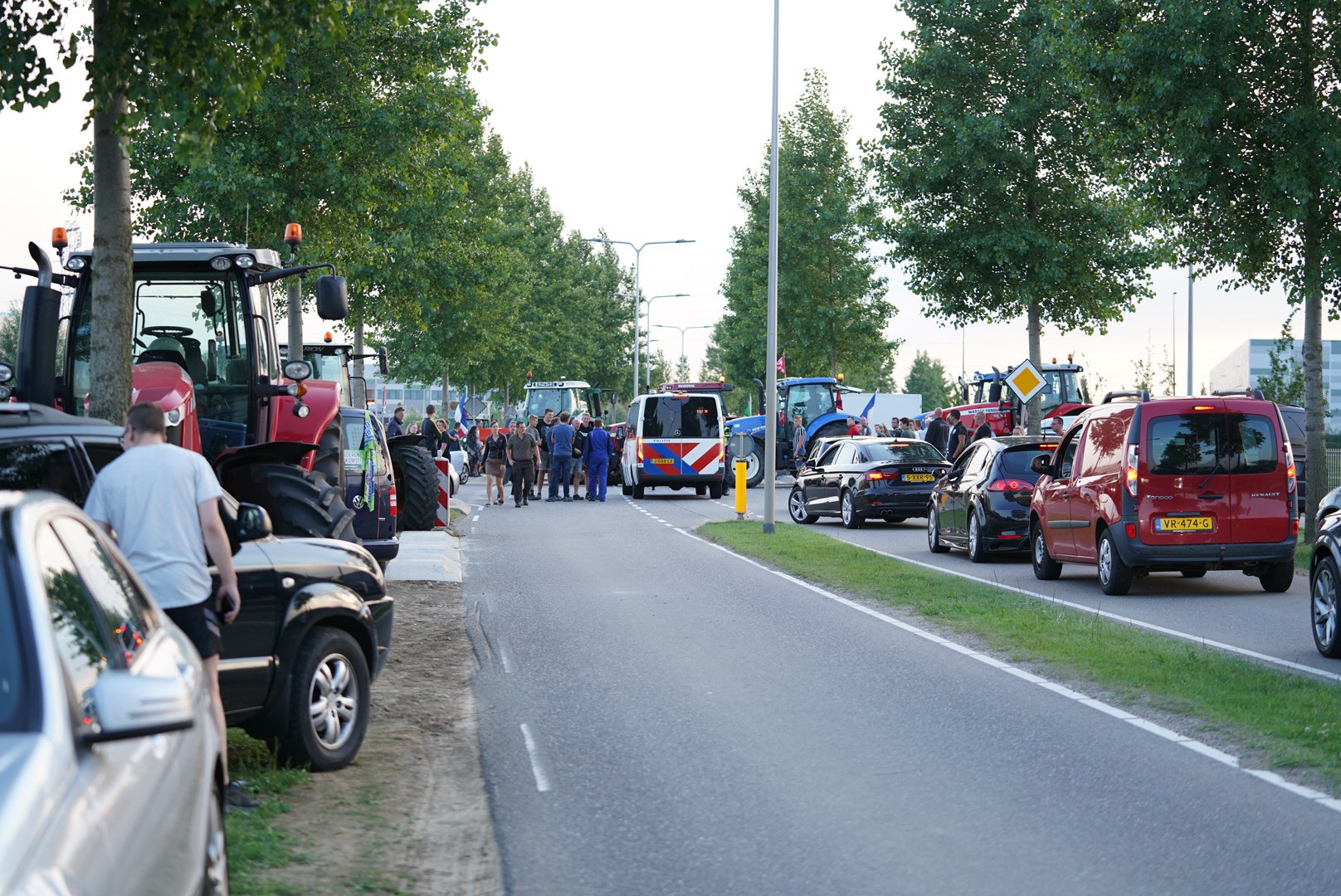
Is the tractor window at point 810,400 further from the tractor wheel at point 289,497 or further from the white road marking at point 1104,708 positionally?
the tractor wheel at point 289,497

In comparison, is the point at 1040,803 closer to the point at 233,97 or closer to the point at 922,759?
the point at 922,759

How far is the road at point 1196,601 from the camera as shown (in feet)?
41.9

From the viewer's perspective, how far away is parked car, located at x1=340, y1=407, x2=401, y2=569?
18203mm

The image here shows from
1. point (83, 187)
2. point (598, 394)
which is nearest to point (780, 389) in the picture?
point (598, 394)

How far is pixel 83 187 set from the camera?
2938cm

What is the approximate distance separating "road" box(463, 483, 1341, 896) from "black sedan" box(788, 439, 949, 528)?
47.4 feet

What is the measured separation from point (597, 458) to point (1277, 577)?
23.2 metres

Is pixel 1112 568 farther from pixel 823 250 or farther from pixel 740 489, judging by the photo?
pixel 823 250

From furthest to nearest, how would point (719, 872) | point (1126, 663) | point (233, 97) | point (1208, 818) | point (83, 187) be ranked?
1. point (83, 187)
2. point (1126, 663)
3. point (233, 97)
4. point (1208, 818)
5. point (719, 872)

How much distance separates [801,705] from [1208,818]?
334 cm

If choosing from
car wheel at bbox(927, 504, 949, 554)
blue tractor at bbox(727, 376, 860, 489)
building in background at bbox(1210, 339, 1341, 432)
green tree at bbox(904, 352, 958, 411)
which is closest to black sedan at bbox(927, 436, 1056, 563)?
car wheel at bbox(927, 504, 949, 554)

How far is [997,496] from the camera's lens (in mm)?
20672

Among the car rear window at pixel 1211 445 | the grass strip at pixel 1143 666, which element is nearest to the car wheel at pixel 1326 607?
the grass strip at pixel 1143 666

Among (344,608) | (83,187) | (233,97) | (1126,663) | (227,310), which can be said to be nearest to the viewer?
(344,608)
